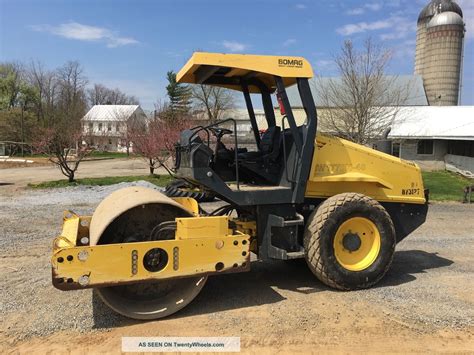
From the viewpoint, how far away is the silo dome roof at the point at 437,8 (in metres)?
49.1

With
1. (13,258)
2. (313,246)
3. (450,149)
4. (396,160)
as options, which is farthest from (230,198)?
(450,149)

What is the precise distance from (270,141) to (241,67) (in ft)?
3.48

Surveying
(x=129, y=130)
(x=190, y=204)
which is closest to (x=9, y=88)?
(x=129, y=130)

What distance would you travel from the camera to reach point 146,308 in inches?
169

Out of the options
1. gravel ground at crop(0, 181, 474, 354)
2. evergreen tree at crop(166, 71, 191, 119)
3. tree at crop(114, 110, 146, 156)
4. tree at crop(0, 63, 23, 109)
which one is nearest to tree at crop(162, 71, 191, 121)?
evergreen tree at crop(166, 71, 191, 119)

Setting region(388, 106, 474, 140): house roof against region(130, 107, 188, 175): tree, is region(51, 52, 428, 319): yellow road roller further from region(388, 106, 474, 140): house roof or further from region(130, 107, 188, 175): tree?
region(388, 106, 474, 140): house roof

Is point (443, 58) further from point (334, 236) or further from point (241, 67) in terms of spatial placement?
point (241, 67)

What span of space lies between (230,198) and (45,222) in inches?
247

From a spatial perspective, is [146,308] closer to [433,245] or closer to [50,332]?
[50,332]

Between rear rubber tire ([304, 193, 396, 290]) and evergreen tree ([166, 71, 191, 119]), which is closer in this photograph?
rear rubber tire ([304, 193, 396, 290])

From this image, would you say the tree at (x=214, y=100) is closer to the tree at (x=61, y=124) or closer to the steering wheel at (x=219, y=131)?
the tree at (x=61, y=124)

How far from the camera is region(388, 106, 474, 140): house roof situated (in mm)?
25850

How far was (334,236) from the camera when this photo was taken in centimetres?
496

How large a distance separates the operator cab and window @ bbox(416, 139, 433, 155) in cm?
2553
